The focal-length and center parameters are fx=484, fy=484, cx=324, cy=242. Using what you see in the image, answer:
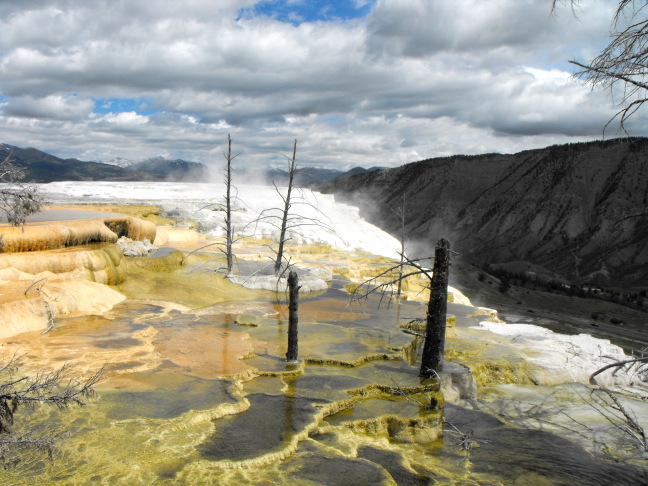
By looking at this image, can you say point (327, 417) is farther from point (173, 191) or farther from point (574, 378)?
point (173, 191)

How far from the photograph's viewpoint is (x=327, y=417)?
8.88m

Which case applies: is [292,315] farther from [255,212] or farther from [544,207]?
[544,207]

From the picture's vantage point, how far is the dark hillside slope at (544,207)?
273 feet

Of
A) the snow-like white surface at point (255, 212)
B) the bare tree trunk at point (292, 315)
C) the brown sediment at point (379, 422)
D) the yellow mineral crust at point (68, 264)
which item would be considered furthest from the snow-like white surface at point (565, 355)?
the snow-like white surface at point (255, 212)

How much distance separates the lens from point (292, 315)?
10406mm

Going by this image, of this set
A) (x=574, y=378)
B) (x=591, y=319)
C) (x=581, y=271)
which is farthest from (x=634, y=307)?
(x=574, y=378)

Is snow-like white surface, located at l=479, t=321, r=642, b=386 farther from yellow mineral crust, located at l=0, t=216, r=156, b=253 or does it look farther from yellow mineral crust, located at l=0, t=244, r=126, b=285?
yellow mineral crust, located at l=0, t=216, r=156, b=253

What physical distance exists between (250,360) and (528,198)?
100677mm

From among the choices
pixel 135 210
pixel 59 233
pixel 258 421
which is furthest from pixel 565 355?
pixel 135 210

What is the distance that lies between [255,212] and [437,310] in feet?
103

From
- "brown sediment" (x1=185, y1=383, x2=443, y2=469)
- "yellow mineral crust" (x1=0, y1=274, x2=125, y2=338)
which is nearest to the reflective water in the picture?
"brown sediment" (x1=185, y1=383, x2=443, y2=469)

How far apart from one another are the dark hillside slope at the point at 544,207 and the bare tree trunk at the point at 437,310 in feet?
249

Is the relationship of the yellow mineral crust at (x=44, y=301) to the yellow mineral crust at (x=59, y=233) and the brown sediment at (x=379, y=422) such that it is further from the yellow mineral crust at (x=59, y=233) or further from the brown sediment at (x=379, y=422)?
the brown sediment at (x=379, y=422)

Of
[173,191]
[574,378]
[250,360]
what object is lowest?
[574,378]
